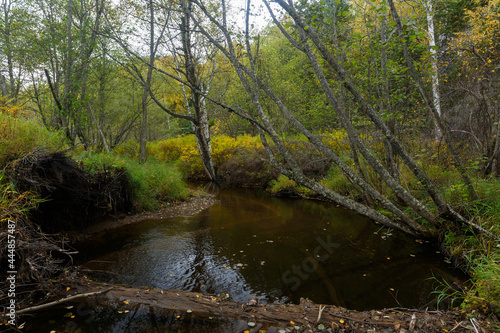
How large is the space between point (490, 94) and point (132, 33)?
1228cm

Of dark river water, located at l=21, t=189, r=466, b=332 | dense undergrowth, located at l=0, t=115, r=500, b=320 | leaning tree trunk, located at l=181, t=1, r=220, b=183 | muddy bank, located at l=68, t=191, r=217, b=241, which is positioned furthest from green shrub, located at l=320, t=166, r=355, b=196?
leaning tree trunk, located at l=181, t=1, r=220, b=183

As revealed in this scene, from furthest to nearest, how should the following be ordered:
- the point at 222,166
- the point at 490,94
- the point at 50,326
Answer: the point at 222,166 < the point at 490,94 < the point at 50,326

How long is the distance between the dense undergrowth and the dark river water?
0.69 metres

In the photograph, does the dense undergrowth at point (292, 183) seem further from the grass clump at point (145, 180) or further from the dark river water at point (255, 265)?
the dark river water at point (255, 265)

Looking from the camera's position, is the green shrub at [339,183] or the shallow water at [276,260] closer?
the shallow water at [276,260]

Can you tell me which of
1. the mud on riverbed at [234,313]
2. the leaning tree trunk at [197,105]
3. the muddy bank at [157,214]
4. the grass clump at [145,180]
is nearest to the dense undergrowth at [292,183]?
the grass clump at [145,180]

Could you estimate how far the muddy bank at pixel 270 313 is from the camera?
2697mm

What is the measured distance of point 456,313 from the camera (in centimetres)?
284

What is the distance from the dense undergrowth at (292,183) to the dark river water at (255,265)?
685 millimetres

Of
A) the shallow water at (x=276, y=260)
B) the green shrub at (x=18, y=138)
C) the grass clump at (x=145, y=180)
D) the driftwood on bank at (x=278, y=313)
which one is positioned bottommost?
the shallow water at (x=276, y=260)

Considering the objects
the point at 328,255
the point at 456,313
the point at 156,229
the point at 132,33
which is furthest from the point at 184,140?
the point at 456,313

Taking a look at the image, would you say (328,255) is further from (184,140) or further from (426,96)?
(184,140)

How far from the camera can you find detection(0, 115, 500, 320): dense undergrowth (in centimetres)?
343

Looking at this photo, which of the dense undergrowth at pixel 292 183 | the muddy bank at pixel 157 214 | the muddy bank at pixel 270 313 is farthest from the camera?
the muddy bank at pixel 157 214
